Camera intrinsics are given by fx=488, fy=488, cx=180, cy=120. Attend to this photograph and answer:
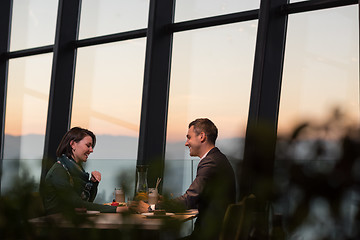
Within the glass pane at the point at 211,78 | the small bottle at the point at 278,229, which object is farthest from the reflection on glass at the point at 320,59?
the small bottle at the point at 278,229

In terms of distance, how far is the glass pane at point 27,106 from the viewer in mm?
6070

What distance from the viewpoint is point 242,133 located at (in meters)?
0.54

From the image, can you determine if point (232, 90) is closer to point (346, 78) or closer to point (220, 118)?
point (220, 118)

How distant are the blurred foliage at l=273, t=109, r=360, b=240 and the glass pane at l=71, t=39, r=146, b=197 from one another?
4682 millimetres

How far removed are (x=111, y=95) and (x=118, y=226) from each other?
5007 millimetres

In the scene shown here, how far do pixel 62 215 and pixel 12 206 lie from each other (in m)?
0.10

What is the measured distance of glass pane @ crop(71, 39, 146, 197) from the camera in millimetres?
5258

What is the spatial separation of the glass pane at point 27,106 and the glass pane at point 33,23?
0.21 m

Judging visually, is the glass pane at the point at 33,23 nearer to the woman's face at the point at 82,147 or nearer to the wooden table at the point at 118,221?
the woman's face at the point at 82,147

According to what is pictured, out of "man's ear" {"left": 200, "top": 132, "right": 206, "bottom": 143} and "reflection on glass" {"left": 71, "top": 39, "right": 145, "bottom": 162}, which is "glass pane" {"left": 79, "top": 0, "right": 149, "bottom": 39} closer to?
"reflection on glass" {"left": 71, "top": 39, "right": 145, "bottom": 162}

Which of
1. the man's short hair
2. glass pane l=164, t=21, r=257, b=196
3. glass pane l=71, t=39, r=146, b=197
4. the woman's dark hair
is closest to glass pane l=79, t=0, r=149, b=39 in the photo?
glass pane l=71, t=39, r=146, b=197

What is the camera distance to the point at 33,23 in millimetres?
6277

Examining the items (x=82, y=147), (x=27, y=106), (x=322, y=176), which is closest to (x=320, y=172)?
(x=322, y=176)

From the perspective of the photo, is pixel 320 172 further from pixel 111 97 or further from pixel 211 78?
pixel 111 97
